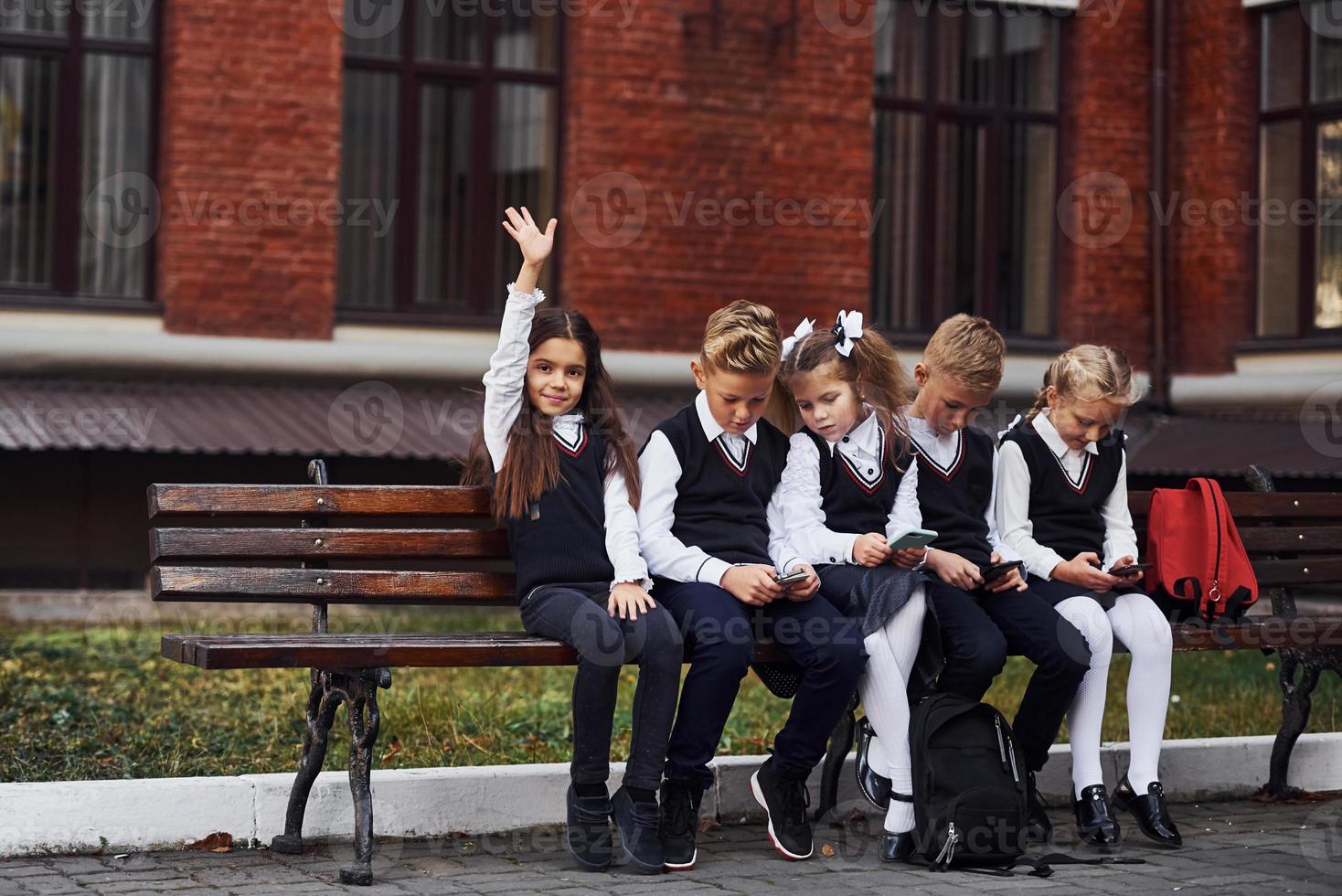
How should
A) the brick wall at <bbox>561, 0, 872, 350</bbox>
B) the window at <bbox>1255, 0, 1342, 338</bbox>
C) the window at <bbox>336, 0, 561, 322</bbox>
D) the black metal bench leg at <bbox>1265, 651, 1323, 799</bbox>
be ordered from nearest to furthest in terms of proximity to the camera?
the black metal bench leg at <bbox>1265, 651, 1323, 799</bbox>, the window at <bbox>336, 0, 561, 322</bbox>, the brick wall at <bbox>561, 0, 872, 350</bbox>, the window at <bbox>1255, 0, 1342, 338</bbox>

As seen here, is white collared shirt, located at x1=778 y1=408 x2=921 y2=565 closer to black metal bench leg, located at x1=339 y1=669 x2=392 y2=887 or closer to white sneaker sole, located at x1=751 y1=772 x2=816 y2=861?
white sneaker sole, located at x1=751 y1=772 x2=816 y2=861

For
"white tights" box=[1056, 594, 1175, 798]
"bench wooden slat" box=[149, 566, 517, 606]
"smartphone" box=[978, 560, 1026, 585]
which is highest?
"smartphone" box=[978, 560, 1026, 585]

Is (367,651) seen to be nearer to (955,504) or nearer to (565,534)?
(565,534)

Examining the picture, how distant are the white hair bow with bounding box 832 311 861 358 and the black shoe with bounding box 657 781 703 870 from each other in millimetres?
1447

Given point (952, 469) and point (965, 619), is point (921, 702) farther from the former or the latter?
point (952, 469)

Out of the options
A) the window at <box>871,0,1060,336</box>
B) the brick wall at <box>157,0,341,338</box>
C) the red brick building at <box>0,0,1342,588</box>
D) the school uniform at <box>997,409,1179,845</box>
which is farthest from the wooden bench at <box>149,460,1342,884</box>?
the window at <box>871,0,1060,336</box>

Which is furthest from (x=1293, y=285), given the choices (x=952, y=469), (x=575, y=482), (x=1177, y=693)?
(x=575, y=482)

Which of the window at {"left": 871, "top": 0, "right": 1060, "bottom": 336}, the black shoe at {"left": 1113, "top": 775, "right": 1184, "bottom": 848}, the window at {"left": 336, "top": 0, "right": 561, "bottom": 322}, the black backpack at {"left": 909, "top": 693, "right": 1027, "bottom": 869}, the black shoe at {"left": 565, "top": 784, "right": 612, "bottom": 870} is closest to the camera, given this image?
the black shoe at {"left": 565, "top": 784, "right": 612, "bottom": 870}

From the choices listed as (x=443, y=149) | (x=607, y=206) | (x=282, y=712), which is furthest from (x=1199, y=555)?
(x=443, y=149)

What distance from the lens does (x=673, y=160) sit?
12.7 meters

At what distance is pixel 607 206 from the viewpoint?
1270cm

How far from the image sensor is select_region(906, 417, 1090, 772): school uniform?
543 cm

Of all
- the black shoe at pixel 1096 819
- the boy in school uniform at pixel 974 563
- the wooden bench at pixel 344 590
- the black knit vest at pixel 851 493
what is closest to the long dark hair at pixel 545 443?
the wooden bench at pixel 344 590

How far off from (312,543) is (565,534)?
768 millimetres
